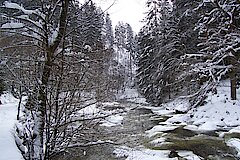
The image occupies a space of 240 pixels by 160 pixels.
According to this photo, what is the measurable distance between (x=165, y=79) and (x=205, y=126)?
11244 mm

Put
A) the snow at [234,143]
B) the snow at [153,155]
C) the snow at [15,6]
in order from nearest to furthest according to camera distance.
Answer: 1. the snow at [15,6]
2. the snow at [153,155]
3. the snow at [234,143]

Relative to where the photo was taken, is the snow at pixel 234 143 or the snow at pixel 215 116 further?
the snow at pixel 215 116

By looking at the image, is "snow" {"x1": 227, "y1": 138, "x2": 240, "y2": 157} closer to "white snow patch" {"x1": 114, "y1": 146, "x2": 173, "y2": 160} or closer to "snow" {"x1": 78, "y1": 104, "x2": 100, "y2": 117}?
"white snow patch" {"x1": 114, "y1": 146, "x2": 173, "y2": 160}

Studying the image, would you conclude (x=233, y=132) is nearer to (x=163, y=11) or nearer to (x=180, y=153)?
(x=180, y=153)

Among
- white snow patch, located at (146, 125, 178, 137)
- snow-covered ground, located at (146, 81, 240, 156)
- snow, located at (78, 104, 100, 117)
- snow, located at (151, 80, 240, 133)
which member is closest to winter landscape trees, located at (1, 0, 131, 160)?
snow, located at (78, 104, 100, 117)

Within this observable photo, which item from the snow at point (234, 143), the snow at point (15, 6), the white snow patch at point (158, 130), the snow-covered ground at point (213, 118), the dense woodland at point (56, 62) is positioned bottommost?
the white snow patch at point (158, 130)

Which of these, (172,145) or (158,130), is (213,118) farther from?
(172,145)

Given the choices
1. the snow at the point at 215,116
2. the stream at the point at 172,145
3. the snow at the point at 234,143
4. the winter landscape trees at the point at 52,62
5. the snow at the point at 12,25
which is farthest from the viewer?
the snow at the point at 215,116

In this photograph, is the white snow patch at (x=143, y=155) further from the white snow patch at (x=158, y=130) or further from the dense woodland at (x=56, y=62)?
the dense woodland at (x=56, y=62)

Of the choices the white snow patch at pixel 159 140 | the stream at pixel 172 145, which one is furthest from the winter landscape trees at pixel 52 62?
the white snow patch at pixel 159 140

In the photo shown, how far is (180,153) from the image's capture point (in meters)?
10.9

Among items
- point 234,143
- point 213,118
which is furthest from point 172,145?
point 213,118

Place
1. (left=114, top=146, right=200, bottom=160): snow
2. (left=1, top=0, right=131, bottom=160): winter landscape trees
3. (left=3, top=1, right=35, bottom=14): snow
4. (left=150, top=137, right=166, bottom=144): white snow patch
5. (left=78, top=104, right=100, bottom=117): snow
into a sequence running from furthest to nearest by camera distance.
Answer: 1. (left=150, top=137, right=166, bottom=144): white snow patch
2. (left=114, top=146, right=200, bottom=160): snow
3. (left=78, top=104, right=100, bottom=117): snow
4. (left=1, top=0, right=131, bottom=160): winter landscape trees
5. (left=3, top=1, right=35, bottom=14): snow

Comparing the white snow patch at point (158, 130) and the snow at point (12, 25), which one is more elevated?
the snow at point (12, 25)
